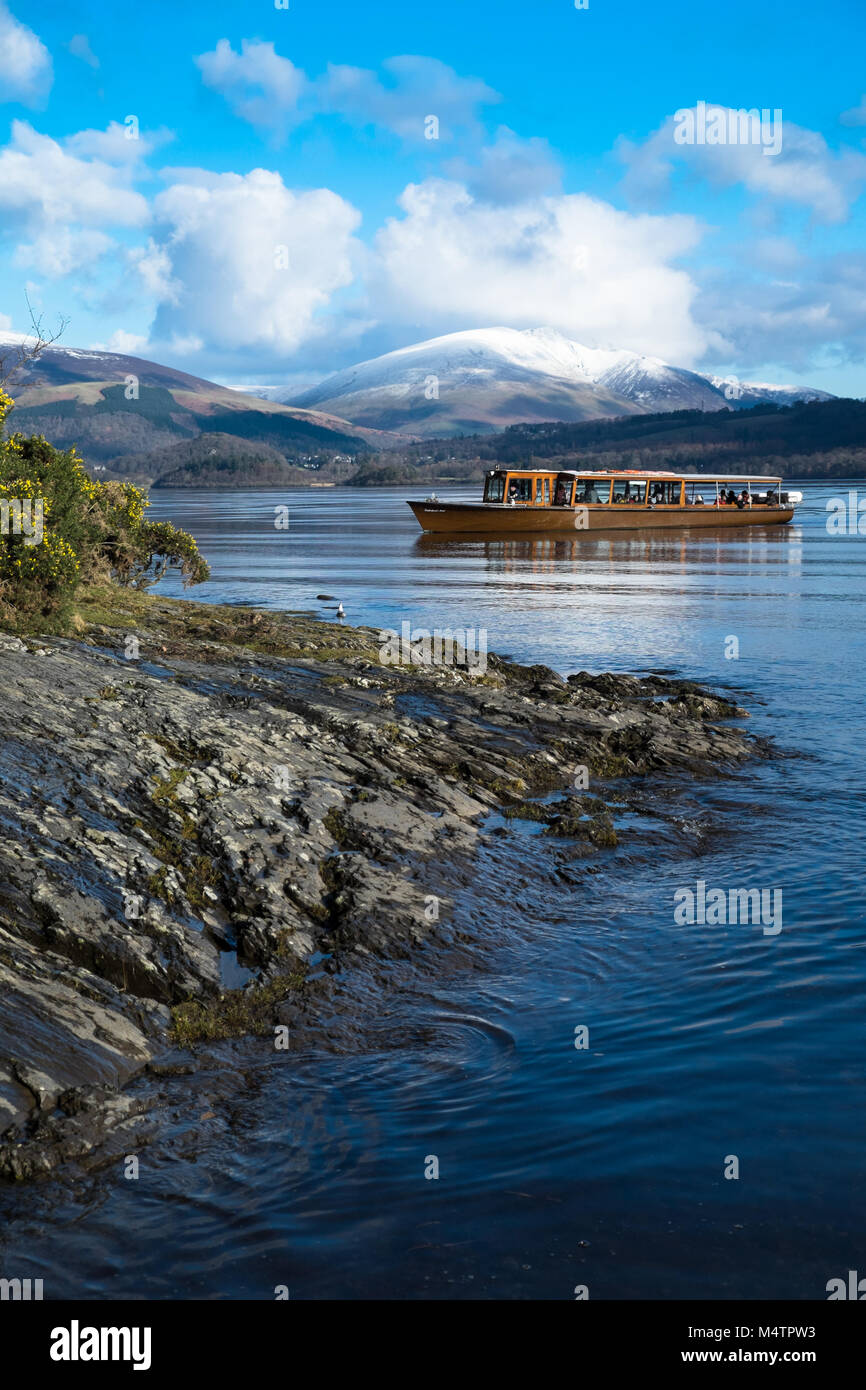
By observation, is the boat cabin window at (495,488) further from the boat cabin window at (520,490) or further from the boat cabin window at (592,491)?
the boat cabin window at (592,491)

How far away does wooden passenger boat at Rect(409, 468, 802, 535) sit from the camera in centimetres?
7219

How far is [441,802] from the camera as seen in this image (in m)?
12.5

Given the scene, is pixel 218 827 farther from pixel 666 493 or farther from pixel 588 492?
pixel 666 493

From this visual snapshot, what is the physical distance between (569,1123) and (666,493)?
250ft

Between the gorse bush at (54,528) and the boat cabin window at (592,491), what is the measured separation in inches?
1904

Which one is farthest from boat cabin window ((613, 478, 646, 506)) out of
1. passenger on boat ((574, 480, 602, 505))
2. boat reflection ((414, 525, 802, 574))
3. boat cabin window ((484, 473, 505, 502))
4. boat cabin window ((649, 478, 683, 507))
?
boat cabin window ((484, 473, 505, 502))

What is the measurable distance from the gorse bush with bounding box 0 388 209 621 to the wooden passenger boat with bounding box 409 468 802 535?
43053 millimetres

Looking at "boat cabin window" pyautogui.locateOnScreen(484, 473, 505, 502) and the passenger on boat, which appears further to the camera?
the passenger on boat

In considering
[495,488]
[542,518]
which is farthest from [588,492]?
[495,488]

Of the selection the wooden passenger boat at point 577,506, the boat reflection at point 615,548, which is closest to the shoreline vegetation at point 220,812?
the boat reflection at point 615,548

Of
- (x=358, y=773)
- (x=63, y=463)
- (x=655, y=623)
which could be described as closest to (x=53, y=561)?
(x=63, y=463)

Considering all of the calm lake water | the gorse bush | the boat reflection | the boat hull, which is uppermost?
the boat hull

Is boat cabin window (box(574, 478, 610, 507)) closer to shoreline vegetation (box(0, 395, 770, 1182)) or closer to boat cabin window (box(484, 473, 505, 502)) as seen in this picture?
boat cabin window (box(484, 473, 505, 502))

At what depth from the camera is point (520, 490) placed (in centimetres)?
7288
